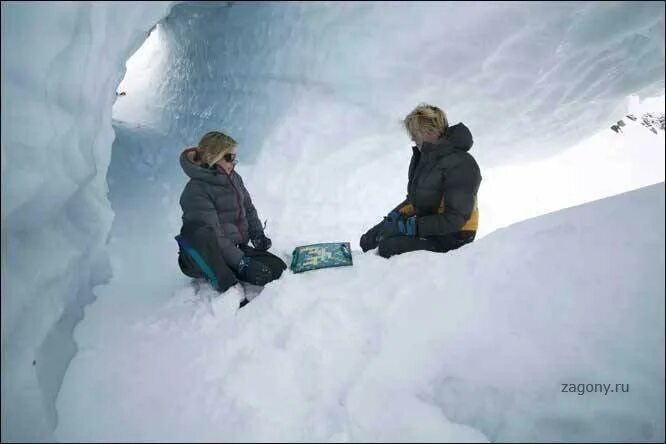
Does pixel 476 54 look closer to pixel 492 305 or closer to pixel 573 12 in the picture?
pixel 573 12

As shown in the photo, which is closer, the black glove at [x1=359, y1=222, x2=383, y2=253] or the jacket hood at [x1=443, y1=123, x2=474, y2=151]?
the jacket hood at [x1=443, y1=123, x2=474, y2=151]

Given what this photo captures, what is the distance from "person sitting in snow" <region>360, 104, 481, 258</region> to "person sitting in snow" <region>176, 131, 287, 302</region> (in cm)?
74

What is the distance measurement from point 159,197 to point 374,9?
248 cm

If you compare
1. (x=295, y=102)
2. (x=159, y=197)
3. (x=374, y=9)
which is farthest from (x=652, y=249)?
(x=159, y=197)

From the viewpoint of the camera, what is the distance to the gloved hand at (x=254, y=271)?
224 centimetres

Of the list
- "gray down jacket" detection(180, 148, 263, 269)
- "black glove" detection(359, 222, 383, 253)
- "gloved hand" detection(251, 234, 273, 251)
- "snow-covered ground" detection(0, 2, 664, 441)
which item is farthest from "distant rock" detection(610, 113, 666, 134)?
"gray down jacket" detection(180, 148, 263, 269)

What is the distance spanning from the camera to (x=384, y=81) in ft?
11.9

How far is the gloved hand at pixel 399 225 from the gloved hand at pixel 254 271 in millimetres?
746

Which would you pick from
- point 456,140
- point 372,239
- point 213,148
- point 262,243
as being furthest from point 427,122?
point 262,243

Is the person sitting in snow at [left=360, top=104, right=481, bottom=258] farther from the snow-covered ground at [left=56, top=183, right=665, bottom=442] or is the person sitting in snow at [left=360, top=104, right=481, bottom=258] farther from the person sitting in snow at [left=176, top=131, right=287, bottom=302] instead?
the person sitting in snow at [left=176, top=131, right=287, bottom=302]

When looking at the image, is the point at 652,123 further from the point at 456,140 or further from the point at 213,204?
the point at 213,204

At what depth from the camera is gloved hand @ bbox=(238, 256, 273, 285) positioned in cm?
224

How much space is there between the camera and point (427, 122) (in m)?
2.22

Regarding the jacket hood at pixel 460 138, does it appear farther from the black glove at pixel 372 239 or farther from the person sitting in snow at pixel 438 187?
the black glove at pixel 372 239
